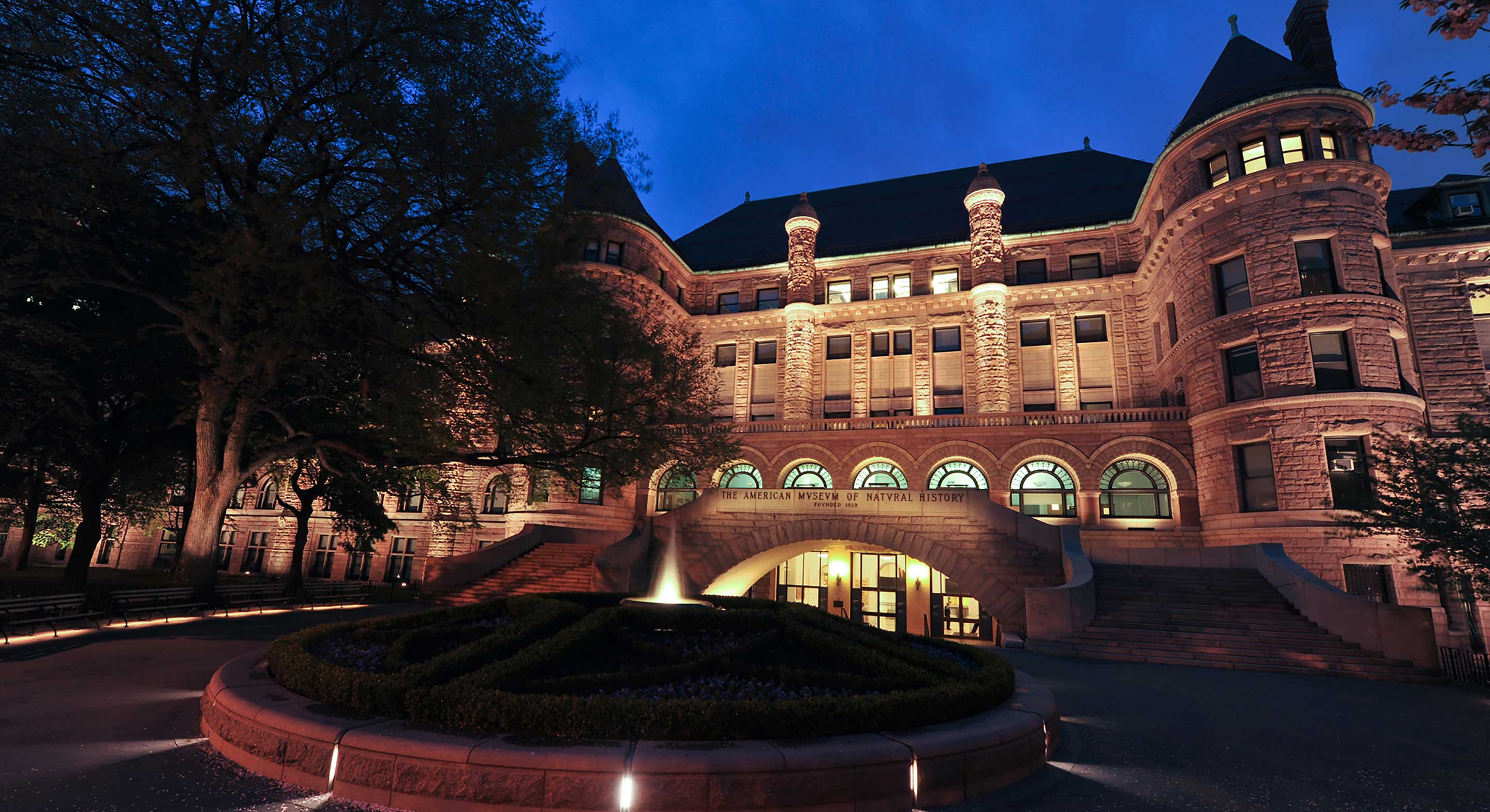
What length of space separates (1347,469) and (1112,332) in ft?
39.3

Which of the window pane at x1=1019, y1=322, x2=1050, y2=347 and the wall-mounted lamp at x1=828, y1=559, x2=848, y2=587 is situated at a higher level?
the window pane at x1=1019, y1=322, x2=1050, y2=347

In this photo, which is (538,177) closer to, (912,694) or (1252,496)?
(912,694)

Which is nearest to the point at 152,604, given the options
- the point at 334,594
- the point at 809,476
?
the point at 334,594

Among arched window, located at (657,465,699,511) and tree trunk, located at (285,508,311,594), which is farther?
arched window, located at (657,465,699,511)

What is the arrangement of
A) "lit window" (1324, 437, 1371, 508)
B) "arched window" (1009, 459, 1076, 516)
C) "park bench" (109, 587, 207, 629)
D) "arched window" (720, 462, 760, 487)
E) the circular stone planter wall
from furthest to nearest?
"arched window" (720, 462, 760, 487) < "arched window" (1009, 459, 1076, 516) < "lit window" (1324, 437, 1371, 508) < "park bench" (109, 587, 207, 629) < the circular stone planter wall

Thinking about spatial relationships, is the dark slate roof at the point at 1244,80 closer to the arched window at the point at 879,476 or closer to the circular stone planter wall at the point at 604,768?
Answer: the arched window at the point at 879,476

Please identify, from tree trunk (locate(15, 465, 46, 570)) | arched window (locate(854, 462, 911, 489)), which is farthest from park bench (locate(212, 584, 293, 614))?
arched window (locate(854, 462, 911, 489))

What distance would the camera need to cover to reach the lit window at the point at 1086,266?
3262 centimetres

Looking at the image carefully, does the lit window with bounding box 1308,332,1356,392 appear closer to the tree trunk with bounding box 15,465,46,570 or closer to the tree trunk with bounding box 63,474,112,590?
the tree trunk with bounding box 63,474,112,590

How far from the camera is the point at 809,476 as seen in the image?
105 ft

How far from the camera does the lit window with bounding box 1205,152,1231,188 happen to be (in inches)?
969

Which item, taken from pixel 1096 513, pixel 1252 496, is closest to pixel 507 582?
pixel 1096 513

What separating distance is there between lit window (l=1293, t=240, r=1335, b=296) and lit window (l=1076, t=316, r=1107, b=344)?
9.15 metres

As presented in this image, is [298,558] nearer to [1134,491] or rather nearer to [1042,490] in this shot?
[1042,490]
